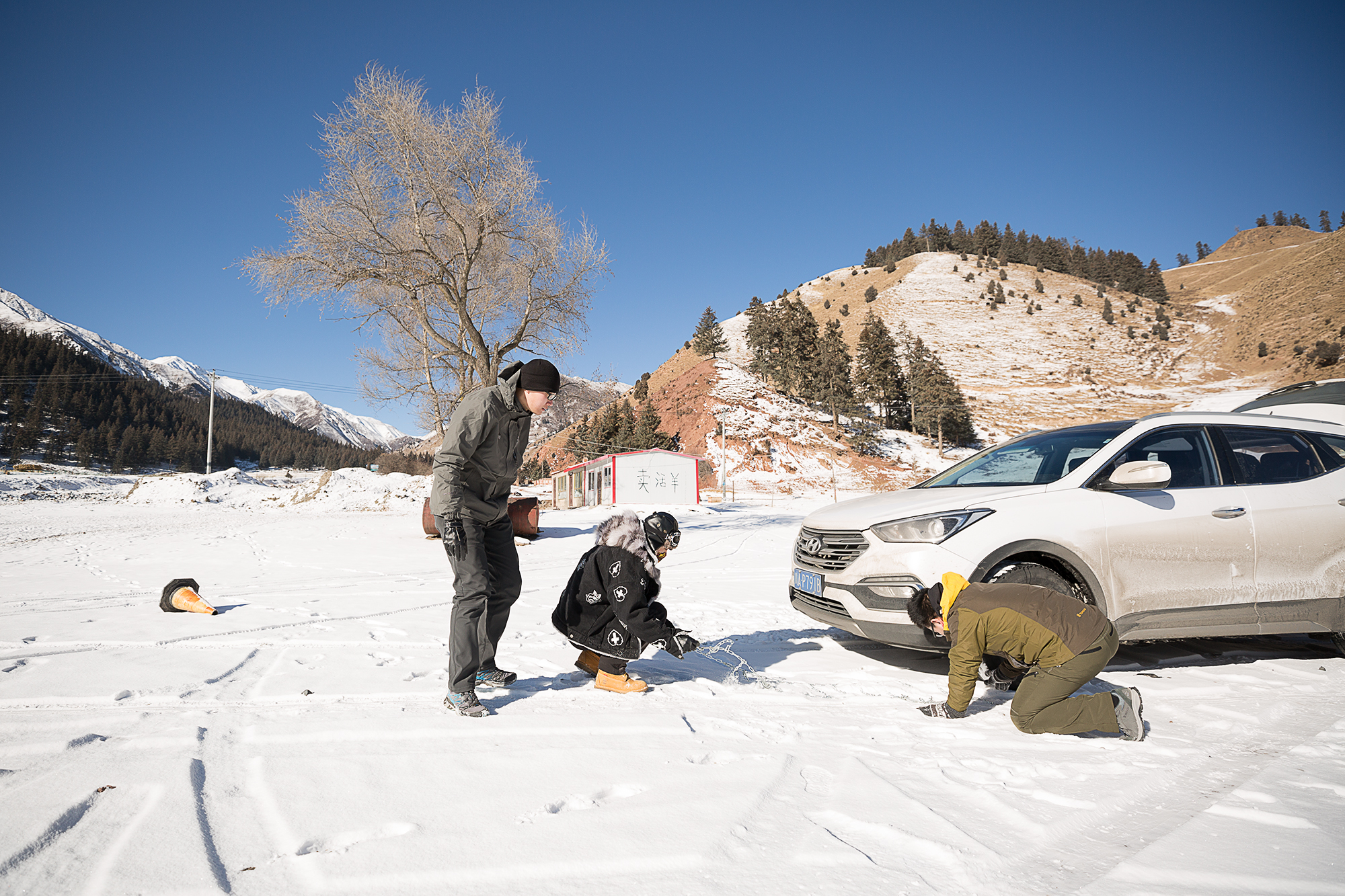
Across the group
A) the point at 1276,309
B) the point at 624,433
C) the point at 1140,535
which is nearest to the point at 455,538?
the point at 1140,535

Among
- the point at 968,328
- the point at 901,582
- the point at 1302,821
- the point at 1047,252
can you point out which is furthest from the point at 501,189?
the point at 1047,252

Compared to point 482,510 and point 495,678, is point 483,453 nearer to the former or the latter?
point 482,510

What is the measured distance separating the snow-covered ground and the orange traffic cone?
0.50 meters

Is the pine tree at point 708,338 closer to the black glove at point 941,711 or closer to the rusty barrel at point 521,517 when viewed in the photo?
the rusty barrel at point 521,517

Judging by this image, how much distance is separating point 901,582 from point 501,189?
1364 cm

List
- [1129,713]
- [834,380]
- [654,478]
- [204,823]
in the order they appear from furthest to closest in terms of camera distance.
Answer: [834,380] < [654,478] < [1129,713] < [204,823]

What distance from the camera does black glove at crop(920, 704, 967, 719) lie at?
330cm

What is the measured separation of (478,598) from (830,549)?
236 cm

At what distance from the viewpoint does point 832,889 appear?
1759 millimetres

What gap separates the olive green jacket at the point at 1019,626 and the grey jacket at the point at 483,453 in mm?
2481

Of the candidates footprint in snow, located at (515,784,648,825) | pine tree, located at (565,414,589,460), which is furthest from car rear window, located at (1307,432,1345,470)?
pine tree, located at (565,414,589,460)

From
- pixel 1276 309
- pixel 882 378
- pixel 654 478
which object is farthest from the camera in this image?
pixel 1276 309

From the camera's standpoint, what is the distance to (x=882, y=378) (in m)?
56.6

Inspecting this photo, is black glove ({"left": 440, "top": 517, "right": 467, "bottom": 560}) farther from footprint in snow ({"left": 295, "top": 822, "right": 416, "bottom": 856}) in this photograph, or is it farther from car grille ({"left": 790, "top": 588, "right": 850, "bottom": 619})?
car grille ({"left": 790, "top": 588, "right": 850, "bottom": 619})
